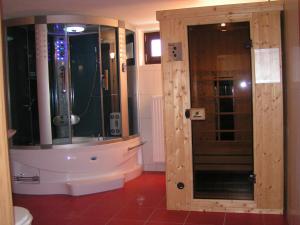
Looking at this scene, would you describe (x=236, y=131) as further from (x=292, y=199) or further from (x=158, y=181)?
(x=158, y=181)

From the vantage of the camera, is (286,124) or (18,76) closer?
(286,124)

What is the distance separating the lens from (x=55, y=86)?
4602 mm

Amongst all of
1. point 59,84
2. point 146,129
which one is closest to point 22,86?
point 59,84

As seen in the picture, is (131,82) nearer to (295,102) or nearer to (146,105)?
(146,105)

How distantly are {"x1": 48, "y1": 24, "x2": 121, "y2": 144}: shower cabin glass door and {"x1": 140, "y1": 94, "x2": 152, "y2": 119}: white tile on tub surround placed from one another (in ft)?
1.62

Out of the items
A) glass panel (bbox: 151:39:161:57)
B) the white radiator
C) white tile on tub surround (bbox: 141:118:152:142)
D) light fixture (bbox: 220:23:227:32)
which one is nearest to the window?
glass panel (bbox: 151:39:161:57)

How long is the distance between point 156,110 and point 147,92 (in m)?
0.39

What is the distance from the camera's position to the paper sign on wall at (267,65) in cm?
329

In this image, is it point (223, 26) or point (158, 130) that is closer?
point (223, 26)

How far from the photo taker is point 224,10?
3340 millimetres

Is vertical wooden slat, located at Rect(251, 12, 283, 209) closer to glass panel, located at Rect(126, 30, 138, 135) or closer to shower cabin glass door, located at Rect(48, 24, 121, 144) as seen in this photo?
shower cabin glass door, located at Rect(48, 24, 121, 144)

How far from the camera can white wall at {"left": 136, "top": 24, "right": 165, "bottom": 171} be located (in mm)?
5305

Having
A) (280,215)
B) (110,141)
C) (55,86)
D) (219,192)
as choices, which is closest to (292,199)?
(280,215)

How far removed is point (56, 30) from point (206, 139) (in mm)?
2398
